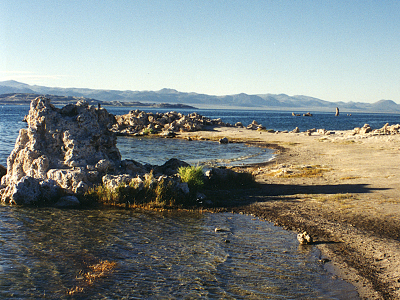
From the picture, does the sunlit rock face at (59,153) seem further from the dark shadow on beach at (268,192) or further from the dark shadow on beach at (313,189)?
the dark shadow on beach at (313,189)

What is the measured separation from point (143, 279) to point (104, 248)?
2.12 metres

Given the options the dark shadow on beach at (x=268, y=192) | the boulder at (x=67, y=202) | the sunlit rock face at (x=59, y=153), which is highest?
the sunlit rock face at (x=59, y=153)

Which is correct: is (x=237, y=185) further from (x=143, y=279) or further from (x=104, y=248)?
(x=143, y=279)

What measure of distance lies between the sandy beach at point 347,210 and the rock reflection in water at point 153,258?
26.4 inches

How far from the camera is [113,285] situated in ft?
24.3

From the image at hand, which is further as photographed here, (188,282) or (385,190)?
(385,190)

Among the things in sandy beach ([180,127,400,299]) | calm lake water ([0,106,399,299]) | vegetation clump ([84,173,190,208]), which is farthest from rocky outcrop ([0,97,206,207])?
sandy beach ([180,127,400,299])

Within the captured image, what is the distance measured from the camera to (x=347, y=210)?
41.9 ft

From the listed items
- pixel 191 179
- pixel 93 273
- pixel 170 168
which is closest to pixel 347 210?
pixel 191 179

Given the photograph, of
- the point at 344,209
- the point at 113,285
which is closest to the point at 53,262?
the point at 113,285

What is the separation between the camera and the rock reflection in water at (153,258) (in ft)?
23.9

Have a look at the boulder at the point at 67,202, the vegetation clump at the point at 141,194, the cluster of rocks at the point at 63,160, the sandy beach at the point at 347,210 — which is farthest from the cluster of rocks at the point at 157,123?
the boulder at the point at 67,202

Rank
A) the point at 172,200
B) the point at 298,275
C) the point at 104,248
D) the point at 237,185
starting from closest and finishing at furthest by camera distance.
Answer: the point at 298,275 < the point at 104,248 < the point at 172,200 < the point at 237,185

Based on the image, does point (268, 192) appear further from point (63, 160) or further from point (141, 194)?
point (63, 160)
